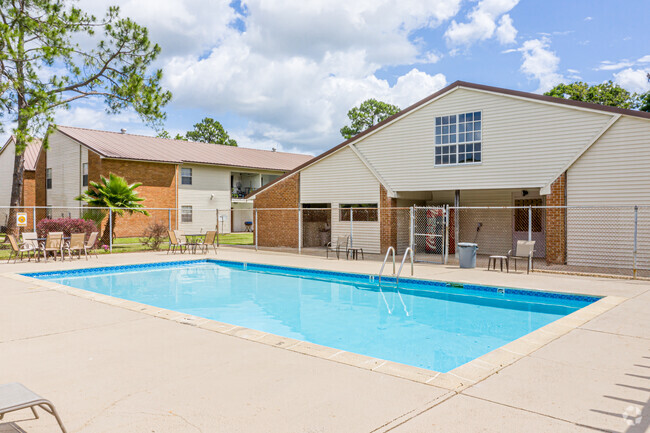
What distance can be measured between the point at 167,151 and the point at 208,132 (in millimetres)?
37532

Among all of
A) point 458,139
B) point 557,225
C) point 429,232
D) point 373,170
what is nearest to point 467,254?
point 557,225

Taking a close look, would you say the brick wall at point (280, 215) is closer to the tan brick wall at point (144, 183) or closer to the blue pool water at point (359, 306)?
the blue pool water at point (359, 306)

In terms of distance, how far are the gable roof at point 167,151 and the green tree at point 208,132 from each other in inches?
1150

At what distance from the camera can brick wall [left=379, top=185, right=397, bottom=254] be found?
1783cm

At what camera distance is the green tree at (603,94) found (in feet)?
106

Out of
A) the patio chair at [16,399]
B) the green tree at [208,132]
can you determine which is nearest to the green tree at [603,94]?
the patio chair at [16,399]

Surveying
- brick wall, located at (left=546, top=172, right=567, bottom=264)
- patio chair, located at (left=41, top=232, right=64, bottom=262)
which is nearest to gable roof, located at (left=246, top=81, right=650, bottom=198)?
brick wall, located at (left=546, top=172, right=567, bottom=264)

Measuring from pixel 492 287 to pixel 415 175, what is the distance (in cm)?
769

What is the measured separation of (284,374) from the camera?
4.48m

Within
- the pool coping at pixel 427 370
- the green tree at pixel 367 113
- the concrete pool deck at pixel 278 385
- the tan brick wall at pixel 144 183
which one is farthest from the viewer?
the green tree at pixel 367 113

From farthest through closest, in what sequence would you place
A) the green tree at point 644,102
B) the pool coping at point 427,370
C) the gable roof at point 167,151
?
the green tree at point 644,102, the gable roof at point 167,151, the pool coping at point 427,370

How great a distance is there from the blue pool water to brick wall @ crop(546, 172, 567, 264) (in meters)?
5.25

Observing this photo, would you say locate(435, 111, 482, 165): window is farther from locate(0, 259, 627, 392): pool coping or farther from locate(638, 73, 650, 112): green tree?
locate(638, 73, 650, 112): green tree

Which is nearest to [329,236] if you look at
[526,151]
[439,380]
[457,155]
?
[457,155]
